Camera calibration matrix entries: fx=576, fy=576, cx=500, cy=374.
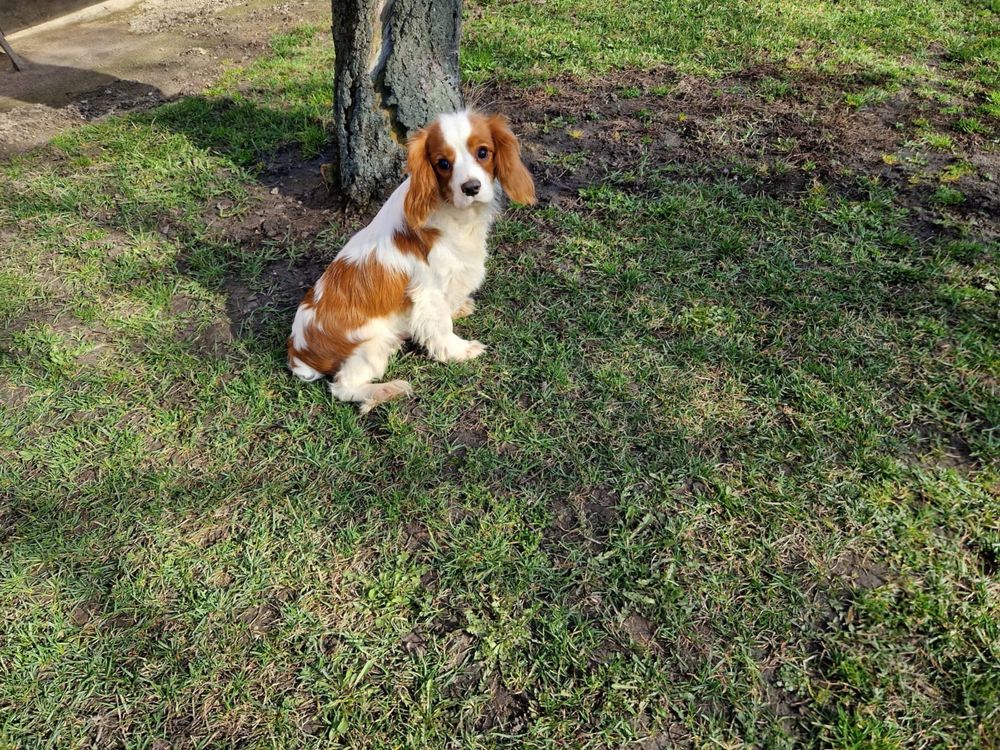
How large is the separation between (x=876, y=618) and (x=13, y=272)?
203 inches

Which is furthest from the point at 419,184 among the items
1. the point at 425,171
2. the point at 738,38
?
the point at 738,38

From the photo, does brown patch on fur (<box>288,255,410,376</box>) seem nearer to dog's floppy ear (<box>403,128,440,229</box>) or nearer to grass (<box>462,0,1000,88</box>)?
dog's floppy ear (<box>403,128,440,229</box>)

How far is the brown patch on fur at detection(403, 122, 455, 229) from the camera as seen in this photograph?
2.59 metres

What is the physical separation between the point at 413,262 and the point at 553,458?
116cm

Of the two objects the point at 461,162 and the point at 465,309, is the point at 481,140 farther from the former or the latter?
the point at 465,309

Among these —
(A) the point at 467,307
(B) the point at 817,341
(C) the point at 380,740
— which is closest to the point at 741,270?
(B) the point at 817,341

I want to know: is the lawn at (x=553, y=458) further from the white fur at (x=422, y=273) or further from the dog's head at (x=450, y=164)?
the dog's head at (x=450, y=164)

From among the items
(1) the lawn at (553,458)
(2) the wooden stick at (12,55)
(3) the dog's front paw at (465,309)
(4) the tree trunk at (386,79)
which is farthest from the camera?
(2) the wooden stick at (12,55)

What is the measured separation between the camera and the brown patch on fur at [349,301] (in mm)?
2770

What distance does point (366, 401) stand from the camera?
9.52 ft

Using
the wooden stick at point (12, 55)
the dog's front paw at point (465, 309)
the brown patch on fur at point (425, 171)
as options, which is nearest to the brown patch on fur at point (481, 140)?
the brown patch on fur at point (425, 171)

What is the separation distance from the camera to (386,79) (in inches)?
146

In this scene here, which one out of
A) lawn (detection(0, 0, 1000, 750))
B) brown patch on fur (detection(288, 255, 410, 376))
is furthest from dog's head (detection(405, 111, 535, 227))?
lawn (detection(0, 0, 1000, 750))

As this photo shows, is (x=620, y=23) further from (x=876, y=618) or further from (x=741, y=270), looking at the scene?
(x=876, y=618)
